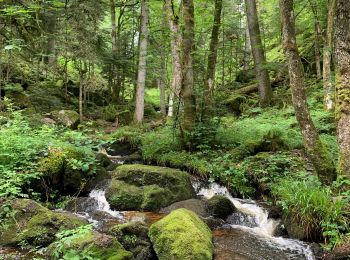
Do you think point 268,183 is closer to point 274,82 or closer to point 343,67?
point 343,67

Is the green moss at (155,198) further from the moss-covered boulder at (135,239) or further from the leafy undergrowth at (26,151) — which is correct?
the moss-covered boulder at (135,239)

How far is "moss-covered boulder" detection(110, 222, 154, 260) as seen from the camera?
558 centimetres

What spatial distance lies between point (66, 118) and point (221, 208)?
34.8 ft

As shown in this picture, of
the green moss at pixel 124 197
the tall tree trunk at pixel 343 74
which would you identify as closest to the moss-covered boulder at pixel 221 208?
the green moss at pixel 124 197

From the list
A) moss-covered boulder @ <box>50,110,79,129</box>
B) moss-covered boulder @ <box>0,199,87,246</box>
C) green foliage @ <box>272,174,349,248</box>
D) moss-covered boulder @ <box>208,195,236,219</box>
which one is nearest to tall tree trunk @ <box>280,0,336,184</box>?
green foliage @ <box>272,174,349,248</box>

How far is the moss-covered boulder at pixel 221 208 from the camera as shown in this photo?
25.3ft

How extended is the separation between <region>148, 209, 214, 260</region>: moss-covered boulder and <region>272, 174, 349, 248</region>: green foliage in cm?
175

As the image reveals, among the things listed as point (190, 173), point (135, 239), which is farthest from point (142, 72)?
point (135, 239)

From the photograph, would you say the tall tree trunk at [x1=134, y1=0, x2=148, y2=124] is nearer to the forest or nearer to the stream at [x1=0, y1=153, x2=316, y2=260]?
the forest

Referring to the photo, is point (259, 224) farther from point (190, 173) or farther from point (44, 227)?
point (44, 227)

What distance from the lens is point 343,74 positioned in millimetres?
6527

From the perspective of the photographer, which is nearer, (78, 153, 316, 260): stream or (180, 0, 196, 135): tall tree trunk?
(78, 153, 316, 260): stream

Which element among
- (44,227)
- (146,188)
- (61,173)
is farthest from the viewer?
(61,173)

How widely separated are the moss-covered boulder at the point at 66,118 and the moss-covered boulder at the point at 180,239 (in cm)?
1083
